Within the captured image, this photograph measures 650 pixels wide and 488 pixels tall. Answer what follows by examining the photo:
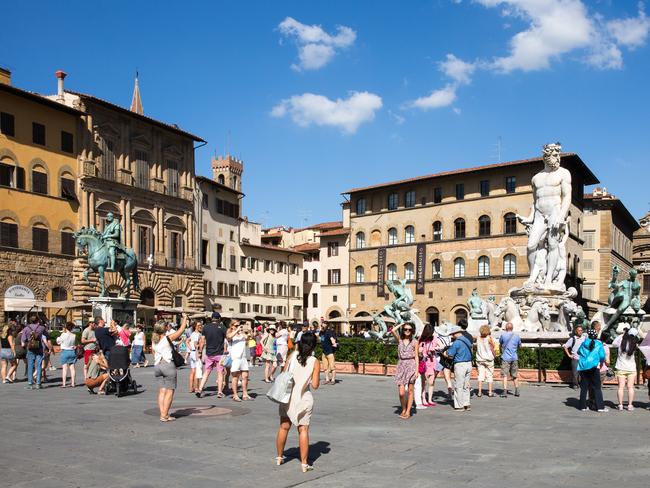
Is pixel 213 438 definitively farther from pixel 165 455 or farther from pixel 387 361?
pixel 387 361

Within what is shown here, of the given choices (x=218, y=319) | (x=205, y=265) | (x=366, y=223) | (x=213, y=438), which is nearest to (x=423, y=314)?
(x=366, y=223)

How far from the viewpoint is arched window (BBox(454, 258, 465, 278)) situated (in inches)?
2359

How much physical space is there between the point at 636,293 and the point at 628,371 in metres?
12.4

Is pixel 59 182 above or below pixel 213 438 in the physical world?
above

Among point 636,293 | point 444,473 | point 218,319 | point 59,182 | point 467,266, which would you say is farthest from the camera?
point 467,266

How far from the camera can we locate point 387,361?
70.9 ft

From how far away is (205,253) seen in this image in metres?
61.3

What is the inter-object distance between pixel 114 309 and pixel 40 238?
59.2 ft

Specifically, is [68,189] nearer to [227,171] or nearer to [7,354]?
[7,354]

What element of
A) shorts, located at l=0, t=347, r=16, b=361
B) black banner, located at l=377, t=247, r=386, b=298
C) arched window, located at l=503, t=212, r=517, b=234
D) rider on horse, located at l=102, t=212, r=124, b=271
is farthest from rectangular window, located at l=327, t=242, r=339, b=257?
shorts, located at l=0, t=347, r=16, b=361

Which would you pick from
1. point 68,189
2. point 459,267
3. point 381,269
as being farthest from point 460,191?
point 68,189

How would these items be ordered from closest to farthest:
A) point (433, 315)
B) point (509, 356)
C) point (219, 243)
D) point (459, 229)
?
1. point (509, 356)
2. point (459, 229)
3. point (433, 315)
4. point (219, 243)

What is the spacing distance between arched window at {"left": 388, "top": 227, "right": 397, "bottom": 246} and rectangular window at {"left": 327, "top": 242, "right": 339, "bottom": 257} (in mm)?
7795

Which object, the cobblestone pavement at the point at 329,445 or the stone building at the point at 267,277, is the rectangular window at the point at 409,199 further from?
the cobblestone pavement at the point at 329,445
